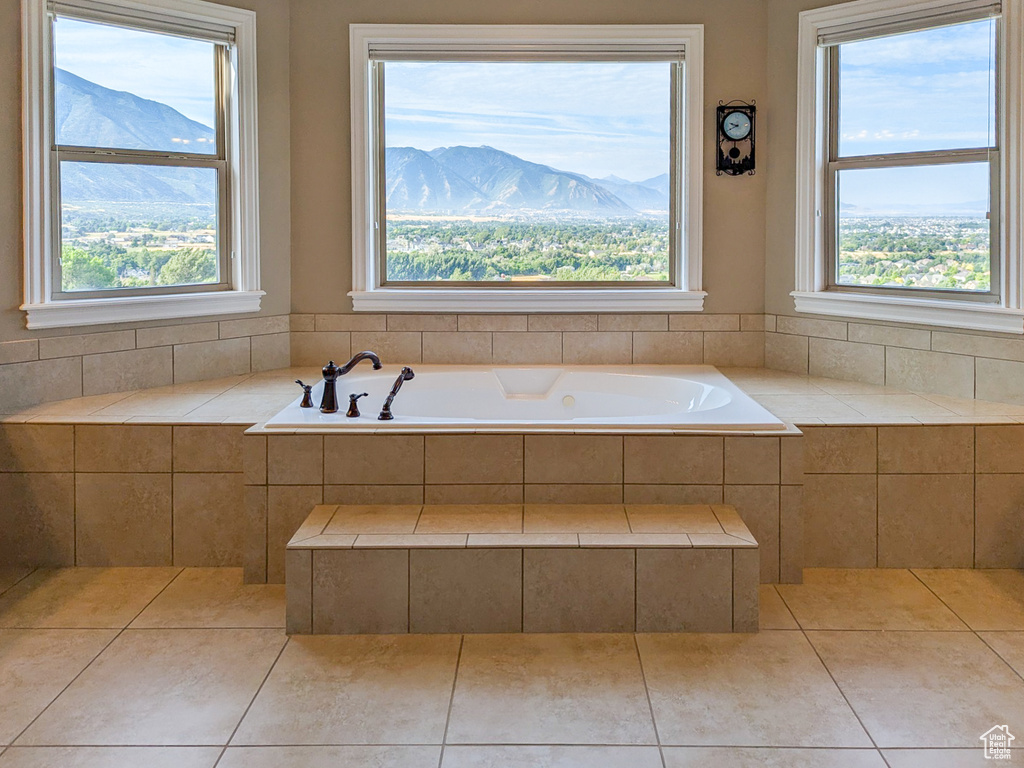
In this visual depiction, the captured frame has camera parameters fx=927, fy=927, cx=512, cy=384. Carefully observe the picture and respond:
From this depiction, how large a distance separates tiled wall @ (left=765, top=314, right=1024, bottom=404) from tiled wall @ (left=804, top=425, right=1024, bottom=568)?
17.9 inches

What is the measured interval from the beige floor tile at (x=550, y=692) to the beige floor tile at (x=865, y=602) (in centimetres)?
62

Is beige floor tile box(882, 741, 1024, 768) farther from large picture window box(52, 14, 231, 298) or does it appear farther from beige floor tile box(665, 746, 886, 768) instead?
large picture window box(52, 14, 231, 298)

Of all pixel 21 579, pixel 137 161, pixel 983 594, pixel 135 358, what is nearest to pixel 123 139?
pixel 137 161

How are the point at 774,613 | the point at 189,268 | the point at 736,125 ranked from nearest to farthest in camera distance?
the point at 774,613 → the point at 189,268 → the point at 736,125

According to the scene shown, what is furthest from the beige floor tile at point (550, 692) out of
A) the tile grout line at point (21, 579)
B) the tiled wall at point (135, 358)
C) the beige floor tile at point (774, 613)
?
the tiled wall at point (135, 358)

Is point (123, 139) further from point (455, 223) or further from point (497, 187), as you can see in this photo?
point (497, 187)

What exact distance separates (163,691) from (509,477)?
1203 millimetres

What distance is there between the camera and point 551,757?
6.49 feet

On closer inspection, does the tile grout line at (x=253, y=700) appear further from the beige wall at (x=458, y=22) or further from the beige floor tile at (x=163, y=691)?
the beige wall at (x=458, y=22)

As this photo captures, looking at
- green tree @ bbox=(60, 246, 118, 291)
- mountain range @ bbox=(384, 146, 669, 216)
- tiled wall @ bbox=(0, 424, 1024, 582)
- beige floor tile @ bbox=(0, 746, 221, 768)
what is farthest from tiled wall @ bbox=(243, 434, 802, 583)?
mountain range @ bbox=(384, 146, 669, 216)

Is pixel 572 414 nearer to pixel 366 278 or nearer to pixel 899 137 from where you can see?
pixel 366 278

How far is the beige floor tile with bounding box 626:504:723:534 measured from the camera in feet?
8.98

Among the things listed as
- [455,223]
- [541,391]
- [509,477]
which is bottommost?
[509,477]

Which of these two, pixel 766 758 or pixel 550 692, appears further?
pixel 550 692
